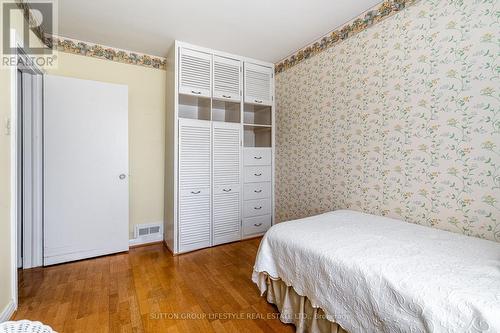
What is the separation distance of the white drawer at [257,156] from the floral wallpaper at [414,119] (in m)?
0.67

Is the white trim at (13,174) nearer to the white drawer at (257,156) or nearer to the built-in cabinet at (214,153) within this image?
the built-in cabinet at (214,153)

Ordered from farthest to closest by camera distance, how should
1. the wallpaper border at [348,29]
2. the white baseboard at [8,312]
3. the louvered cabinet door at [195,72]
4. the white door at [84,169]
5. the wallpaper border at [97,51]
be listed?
1. the louvered cabinet door at [195,72]
2. the wallpaper border at [97,51]
3. the white door at [84,169]
4. the wallpaper border at [348,29]
5. the white baseboard at [8,312]

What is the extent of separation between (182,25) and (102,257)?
2609 millimetres

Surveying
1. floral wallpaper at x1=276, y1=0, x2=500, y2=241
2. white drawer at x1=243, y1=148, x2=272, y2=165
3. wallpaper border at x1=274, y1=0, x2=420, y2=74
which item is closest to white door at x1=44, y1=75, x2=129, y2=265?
white drawer at x1=243, y1=148, x2=272, y2=165

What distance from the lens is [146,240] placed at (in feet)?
9.94

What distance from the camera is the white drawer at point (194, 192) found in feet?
8.92

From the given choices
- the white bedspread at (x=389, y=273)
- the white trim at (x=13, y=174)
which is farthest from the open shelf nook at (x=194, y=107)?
the white bedspread at (x=389, y=273)

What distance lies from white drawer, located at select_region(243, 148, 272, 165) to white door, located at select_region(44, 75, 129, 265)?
1437 mm

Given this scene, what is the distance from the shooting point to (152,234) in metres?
3.07

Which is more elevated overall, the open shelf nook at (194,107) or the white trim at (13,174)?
the open shelf nook at (194,107)

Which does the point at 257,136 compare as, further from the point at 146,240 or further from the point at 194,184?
the point at 146,240

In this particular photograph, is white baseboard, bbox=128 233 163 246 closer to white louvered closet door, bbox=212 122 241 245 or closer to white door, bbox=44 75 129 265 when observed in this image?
white door, bbox=44 75 129 265

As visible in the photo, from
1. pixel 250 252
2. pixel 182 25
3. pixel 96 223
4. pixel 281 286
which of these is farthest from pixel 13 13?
pixel 250 252

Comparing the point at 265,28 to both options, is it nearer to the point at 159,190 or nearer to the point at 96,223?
the point at 159,190
